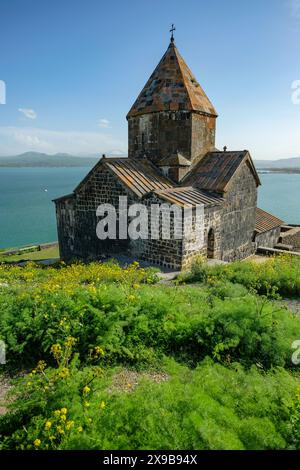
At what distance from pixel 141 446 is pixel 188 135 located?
1383 cm

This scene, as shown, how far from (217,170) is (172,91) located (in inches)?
179

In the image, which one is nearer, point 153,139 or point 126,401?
point 126,401

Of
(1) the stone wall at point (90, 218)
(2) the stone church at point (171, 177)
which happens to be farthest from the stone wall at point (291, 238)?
(1) the stone wall at point (90, 218)

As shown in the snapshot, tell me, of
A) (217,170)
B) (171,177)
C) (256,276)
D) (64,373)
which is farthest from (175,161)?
(64,373)

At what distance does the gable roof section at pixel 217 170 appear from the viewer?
45.9ft

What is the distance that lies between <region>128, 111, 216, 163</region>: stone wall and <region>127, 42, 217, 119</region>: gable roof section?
308 millimetres

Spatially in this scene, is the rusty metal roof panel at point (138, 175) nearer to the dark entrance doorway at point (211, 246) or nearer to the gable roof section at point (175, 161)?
the gable roof section at point (175, 161)

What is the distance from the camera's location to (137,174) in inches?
538

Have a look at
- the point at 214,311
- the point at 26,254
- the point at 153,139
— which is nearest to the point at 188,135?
the point at 153,139

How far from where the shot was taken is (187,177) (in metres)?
14.9

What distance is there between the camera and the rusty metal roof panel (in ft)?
42.1

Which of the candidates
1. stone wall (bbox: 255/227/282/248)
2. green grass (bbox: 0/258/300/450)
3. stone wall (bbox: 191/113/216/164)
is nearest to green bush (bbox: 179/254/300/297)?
green grass (bbox: 0/258/300/450)

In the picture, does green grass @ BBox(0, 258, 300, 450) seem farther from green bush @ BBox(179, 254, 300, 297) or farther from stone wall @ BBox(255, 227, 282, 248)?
stone wall @ BBox(255, 227, 282, 248)

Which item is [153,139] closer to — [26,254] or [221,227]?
[221,227]
